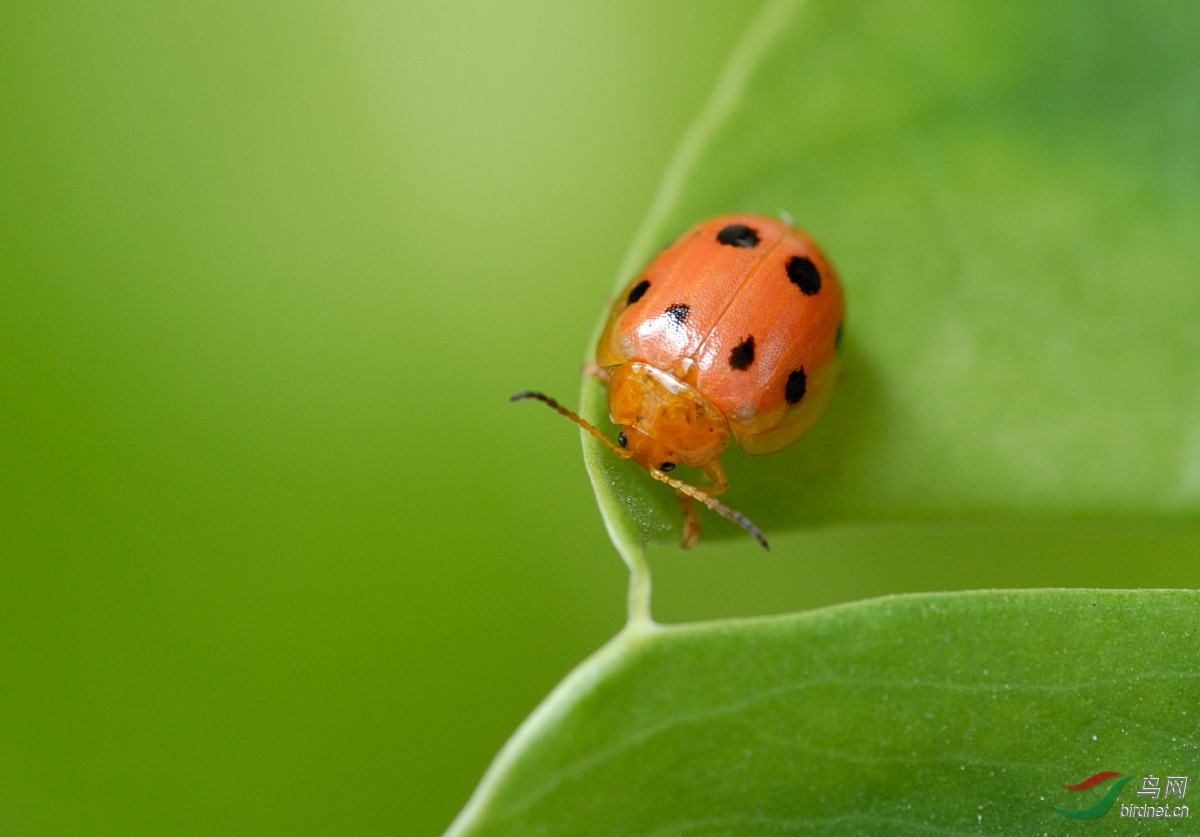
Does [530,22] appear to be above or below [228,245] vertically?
above

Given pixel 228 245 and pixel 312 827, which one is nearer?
pixel 312 827

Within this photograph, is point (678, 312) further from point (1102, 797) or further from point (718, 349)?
point (1102, 797)

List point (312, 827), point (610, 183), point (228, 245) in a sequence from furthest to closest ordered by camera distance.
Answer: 1. point (610, 183)
2. point (228, 245)
3. point (312, 827)

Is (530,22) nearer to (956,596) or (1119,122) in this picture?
(1119,122)

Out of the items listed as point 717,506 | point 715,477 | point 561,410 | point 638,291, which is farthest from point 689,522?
point 638,291

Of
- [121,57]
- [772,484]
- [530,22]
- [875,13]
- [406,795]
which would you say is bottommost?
[406,795]

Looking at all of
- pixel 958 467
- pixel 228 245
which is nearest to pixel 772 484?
pixel 958 467

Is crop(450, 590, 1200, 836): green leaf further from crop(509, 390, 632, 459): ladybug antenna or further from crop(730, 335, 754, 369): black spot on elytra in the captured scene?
crop(730, 335, 754, 369): black spot on elytra
